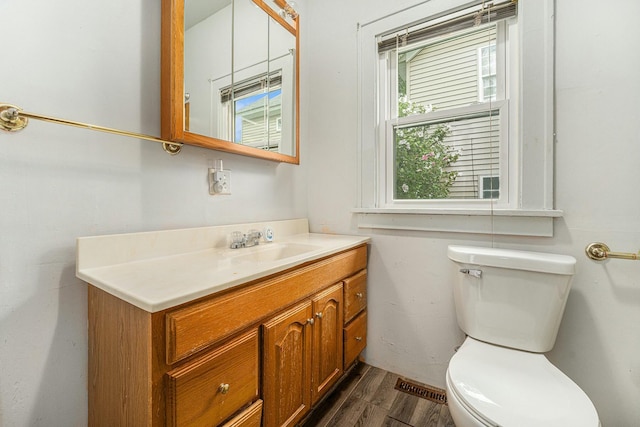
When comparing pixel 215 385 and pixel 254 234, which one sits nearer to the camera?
pixel 215 385

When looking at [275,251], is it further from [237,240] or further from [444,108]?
[444,108]

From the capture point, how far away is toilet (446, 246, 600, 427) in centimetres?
76

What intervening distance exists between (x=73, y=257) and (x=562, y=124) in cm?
197

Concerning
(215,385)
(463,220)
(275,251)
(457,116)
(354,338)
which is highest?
(457,116)

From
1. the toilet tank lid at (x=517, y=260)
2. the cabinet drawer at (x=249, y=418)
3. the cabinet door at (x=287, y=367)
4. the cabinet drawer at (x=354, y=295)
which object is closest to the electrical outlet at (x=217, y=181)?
the cabinet door at (x=287, y=367)

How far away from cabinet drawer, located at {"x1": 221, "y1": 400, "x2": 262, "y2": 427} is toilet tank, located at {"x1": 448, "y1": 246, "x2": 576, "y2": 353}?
939 mm

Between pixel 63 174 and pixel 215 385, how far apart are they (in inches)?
32.4

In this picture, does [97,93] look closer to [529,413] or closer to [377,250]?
[377,250]

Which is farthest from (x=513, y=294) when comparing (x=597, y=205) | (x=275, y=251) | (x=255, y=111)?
(x=255, y=111)

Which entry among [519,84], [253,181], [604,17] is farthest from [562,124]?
[253,181]

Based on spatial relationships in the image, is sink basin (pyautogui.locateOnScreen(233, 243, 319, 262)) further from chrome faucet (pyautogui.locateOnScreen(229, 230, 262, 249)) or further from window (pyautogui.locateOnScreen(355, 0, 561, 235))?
window (pyautogui.locateOnScreen(355, 0, 561, 235))

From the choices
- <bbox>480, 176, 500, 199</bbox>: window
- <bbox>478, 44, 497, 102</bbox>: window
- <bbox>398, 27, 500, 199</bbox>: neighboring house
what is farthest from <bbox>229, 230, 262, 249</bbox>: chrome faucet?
<bbox>478, 44, 497, 102</bbox>: window

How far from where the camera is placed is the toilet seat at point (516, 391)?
73 centimetres

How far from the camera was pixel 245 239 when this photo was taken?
4.47 feet
